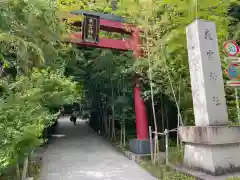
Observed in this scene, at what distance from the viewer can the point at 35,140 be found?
4820 mm

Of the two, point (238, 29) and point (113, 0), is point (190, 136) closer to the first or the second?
point (238, 29)

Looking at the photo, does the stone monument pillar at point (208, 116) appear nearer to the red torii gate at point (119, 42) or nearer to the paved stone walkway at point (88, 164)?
the paved stone walkway at point (88, 164)

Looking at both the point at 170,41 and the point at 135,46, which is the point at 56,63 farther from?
the point at 170,41

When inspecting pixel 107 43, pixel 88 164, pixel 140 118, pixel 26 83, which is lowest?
pixel 88 164

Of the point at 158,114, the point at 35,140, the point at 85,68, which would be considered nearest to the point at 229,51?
the point at 35,140

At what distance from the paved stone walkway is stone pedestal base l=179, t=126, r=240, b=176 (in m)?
1.26

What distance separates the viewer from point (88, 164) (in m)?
7.54

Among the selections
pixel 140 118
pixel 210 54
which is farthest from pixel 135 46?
pixel 210 54

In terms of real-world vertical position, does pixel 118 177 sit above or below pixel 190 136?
below

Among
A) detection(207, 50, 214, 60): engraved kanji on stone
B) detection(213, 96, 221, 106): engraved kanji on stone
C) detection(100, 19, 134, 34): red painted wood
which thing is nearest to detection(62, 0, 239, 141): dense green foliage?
detection(100, 19, 134, 34): red painted wood

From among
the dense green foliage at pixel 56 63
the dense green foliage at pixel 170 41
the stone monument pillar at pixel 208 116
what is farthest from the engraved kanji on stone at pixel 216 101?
the dense green foliage at pixel 56 63

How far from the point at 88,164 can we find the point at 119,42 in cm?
431

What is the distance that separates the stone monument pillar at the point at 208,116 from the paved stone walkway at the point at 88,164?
1352mm

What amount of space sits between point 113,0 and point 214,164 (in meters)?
9.85
